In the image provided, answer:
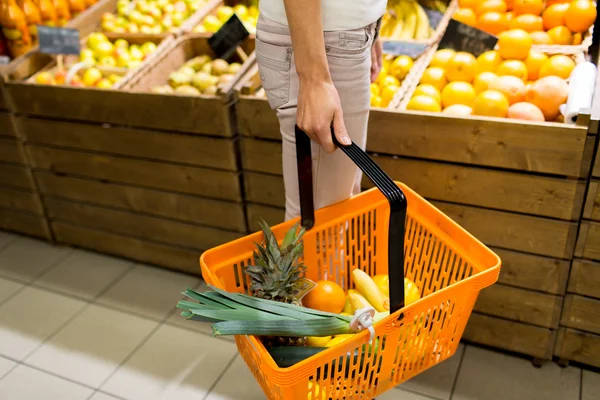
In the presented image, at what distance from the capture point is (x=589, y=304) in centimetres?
171

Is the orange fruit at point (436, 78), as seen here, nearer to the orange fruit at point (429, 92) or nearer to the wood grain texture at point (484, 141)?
the orange fruit at point (429, 92)

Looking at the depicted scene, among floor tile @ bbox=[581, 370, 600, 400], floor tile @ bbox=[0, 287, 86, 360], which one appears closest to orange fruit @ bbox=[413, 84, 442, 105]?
floor tile @ bbox=[581, 370, 600, 400]

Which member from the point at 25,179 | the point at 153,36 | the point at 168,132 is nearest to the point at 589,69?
the point at 168,132

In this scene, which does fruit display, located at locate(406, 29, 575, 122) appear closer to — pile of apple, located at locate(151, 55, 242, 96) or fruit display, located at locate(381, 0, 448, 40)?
fruit display, located at locate(381, 0, 448, 40)

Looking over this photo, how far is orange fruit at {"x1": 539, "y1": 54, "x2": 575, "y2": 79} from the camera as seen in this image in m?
1.75

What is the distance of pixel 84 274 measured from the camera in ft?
8.20

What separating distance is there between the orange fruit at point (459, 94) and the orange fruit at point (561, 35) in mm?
463

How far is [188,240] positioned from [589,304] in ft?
5.15

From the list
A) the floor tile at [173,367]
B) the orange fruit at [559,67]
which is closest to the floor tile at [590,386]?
the orange fruit at [559,67]

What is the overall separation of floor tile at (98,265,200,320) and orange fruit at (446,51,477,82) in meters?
1.40

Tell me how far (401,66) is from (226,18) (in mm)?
963

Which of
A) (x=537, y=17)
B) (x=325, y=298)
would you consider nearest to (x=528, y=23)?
(x=537, y=17)

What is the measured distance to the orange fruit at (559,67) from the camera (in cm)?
175

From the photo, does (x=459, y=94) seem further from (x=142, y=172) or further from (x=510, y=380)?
(x=142, y=172)
